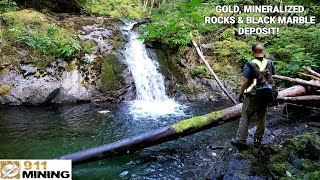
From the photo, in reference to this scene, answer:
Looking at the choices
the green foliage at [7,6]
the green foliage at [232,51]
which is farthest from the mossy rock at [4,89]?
the green foliage at [232,51]

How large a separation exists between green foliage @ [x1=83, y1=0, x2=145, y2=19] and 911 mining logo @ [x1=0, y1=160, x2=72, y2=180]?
53.9ft

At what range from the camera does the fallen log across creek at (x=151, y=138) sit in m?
5.05

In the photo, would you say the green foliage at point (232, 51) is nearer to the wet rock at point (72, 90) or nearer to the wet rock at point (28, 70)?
the wet rock at point (72, 90)

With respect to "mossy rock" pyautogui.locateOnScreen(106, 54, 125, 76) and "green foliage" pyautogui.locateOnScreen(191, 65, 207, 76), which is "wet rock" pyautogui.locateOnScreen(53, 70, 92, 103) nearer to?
"mossy rock" pyautogui.locateOnScreen(106, 54, 125, 76)

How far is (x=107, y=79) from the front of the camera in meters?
12.5

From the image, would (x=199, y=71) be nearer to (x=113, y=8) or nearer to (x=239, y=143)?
(x=239, y=143)

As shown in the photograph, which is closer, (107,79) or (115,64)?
(107,79)

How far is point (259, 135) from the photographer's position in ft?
16.8

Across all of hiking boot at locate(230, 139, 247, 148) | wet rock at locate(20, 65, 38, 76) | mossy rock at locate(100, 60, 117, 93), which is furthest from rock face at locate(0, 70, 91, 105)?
hiking boot at locate(230, 139, 247, 148)

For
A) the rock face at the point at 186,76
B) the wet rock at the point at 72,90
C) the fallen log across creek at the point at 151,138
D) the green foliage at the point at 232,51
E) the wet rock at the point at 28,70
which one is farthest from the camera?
the green foliage at the point at 232,51

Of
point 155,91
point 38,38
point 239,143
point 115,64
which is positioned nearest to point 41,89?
point 38,38

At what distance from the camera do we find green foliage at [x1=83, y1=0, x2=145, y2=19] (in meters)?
20.3

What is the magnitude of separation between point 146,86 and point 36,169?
875cm

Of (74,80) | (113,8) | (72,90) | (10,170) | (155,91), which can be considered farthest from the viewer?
(113,8)
